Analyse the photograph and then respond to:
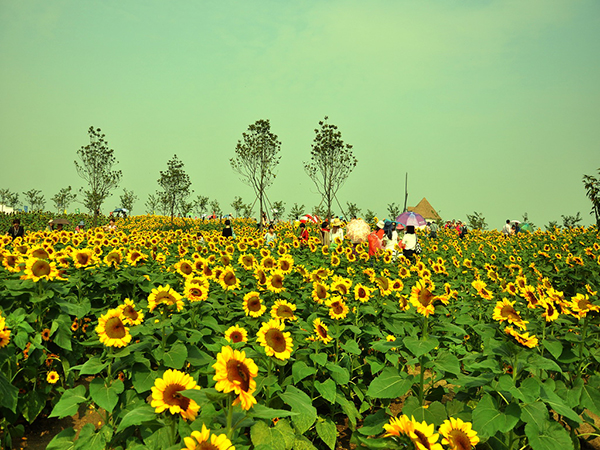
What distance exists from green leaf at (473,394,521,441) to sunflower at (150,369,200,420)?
5.56 ft

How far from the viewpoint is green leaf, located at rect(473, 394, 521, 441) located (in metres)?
2.40

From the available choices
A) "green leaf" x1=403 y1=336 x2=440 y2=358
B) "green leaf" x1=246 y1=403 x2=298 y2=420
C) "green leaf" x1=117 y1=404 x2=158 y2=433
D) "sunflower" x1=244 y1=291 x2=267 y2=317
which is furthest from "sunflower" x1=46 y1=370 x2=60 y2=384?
"green leaf" x1=403 y1=336 x2=440 y2=358

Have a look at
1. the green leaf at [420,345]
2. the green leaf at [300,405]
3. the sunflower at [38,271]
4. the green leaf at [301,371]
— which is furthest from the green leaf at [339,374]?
the sunflower at [38,271]

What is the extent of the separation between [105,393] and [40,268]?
2021mm

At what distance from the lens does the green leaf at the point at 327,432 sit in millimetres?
3516

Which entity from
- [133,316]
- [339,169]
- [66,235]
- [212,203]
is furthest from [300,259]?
[212,203]

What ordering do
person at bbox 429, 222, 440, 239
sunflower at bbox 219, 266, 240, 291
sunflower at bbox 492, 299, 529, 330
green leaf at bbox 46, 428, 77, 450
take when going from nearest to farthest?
green leaf at bbox 46, 428, 77, 450 → sunflower at bbox 492, 299, 529, 330 → sunflower at bbox 219, 266, 240, 291 → person at bbox 429, 222, 440, 239

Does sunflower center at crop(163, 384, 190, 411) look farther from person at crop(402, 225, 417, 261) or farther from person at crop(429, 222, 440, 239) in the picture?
person at crop(429, 222, 440, 239)

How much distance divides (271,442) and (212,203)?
55.5m

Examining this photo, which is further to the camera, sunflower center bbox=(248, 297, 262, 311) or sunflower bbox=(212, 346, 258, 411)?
sunflower center bbox=(248, 297, 262, 311)

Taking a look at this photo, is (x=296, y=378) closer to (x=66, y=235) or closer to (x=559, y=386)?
(x=559, y=386)

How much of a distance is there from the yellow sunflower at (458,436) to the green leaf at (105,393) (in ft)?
7.67

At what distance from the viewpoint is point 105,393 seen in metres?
3.05

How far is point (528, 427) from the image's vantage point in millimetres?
2383
